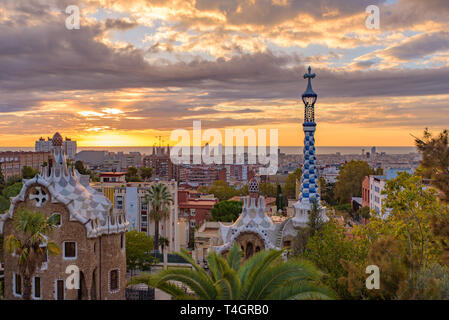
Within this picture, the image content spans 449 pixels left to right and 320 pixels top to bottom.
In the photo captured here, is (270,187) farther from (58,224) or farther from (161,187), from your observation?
(58,224)

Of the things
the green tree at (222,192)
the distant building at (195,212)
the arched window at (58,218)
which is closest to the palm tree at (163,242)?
the distant building at (195,212)

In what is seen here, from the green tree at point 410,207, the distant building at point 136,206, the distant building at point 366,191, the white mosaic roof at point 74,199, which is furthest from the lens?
the distant building at point 366,191

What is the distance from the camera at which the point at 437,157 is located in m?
10.3

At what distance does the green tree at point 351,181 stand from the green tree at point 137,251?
46.8m

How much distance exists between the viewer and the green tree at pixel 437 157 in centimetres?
1012

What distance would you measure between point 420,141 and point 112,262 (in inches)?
559

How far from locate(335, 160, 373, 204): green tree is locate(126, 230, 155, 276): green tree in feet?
154

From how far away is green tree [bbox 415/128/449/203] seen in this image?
10.1 metres

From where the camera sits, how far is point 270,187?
73000mm

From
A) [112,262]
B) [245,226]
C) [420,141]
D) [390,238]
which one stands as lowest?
[112,262]

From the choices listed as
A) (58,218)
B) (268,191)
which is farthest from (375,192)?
(58,218)

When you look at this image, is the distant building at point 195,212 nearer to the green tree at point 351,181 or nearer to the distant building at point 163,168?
the green tree at point 351,181

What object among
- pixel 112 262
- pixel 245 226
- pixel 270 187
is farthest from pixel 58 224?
pixel 270 187

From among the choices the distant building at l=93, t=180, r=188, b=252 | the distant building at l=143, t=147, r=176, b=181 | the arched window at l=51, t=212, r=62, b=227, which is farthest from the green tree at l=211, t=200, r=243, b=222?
the distant building at l=143, t=147, r=176, b=181
